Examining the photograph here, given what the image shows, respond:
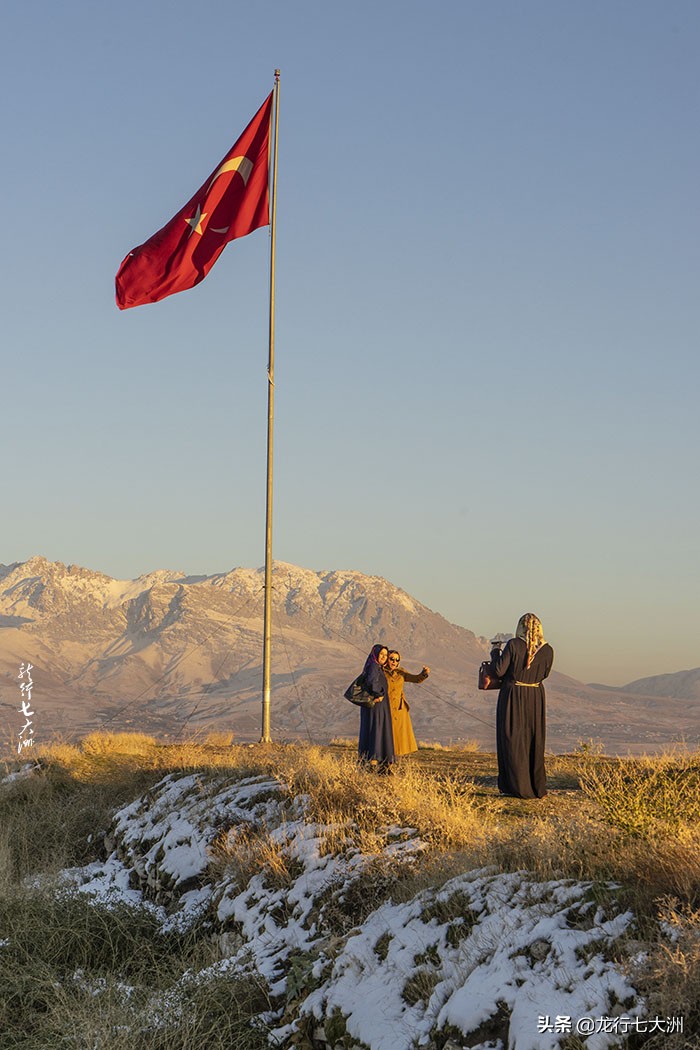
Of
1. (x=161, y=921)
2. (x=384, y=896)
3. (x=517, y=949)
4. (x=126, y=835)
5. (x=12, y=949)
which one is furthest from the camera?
(x=126, y=835)

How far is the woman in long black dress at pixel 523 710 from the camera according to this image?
490 inches

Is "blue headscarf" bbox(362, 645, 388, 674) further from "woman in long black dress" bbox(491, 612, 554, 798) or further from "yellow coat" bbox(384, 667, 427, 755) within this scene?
"woman in long black dress" bbox(491, 612, 554, 798)

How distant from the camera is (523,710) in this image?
1281 centimetres

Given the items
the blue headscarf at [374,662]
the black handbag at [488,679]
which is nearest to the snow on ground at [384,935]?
the black handbag at [488,679]

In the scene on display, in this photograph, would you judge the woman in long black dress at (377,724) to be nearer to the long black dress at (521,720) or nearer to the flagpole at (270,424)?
the long black dress at (521,720)

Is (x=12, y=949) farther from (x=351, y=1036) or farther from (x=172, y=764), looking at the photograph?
(x=172, y=764)

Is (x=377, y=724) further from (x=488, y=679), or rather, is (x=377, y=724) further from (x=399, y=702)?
(x=488, y=679)

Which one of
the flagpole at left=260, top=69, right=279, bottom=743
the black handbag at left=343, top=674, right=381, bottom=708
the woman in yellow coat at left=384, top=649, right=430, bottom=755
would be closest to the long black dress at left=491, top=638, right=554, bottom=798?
the black handbag at left=343, top=674, right=381, bottom=708

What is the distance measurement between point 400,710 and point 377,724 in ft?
5.64

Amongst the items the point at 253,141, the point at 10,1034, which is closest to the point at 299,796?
the point at 10,1034

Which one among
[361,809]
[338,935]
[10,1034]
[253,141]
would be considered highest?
[253,141]

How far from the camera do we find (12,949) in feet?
29.8

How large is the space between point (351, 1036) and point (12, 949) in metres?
4.11

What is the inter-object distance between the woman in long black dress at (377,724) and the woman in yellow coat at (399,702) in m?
0.62
